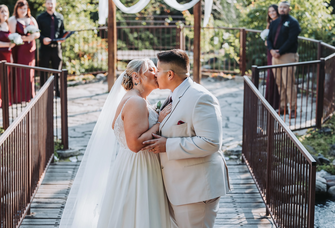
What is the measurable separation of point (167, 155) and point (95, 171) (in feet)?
3.66

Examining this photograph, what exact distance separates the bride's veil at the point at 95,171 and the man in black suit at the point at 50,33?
5987mm

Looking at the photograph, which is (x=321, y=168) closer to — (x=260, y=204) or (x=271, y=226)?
(x=260, y=204)

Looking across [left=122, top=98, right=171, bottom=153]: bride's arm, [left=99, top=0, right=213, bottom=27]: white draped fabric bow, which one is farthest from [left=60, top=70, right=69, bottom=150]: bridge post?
[left=122, top=98, right=171, bottom=153]: bride's arm

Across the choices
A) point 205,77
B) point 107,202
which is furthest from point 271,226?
point 205,77

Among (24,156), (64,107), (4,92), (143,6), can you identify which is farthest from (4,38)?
(24,156)

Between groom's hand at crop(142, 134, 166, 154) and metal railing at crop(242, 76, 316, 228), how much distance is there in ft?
3.65

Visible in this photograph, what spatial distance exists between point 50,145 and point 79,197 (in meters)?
2.29

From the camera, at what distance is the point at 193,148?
3.45 metres

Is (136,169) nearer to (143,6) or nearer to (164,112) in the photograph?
(164,112)

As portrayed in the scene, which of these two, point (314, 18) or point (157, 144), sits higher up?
point (314, 18)

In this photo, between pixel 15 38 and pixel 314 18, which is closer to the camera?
pixel 15 38

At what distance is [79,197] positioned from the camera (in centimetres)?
437

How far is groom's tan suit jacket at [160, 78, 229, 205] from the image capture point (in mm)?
3451

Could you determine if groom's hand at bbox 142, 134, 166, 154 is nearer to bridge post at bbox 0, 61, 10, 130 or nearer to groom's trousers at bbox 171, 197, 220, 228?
groom's trousers at bbox 171, 197, 220, 228
